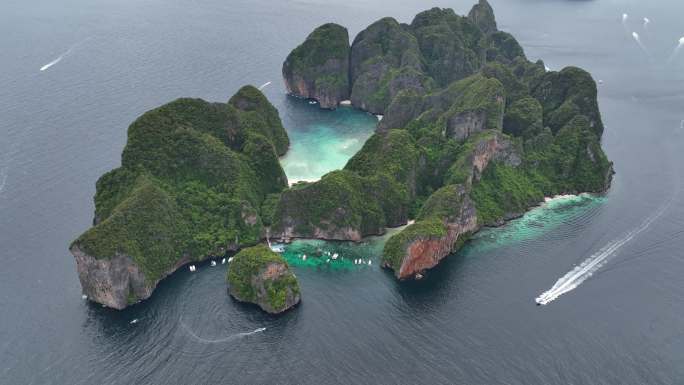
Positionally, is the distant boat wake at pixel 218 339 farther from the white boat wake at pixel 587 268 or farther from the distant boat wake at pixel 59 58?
the distant boat wake at pixel 59 58

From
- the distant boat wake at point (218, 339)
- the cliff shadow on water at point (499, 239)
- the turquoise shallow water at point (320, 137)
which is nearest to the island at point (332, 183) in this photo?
the cliff shadow on water at point (499, 239)

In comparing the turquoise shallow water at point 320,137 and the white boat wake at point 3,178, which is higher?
the white boat wake at point 3,178

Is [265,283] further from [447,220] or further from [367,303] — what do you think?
[447,220]

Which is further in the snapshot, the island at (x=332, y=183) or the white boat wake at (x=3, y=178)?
the white boat wake at (x=3, y=178)

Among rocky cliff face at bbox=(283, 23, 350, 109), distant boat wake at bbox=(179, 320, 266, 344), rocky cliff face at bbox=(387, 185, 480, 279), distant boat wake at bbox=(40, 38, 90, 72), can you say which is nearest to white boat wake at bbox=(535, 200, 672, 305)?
rocky cliff face at bbox=(387, 185, 480, 279)

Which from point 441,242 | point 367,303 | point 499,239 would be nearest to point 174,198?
point 367,303

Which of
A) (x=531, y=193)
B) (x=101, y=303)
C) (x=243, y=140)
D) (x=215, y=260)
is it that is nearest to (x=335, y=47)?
(x=243, y=140)
